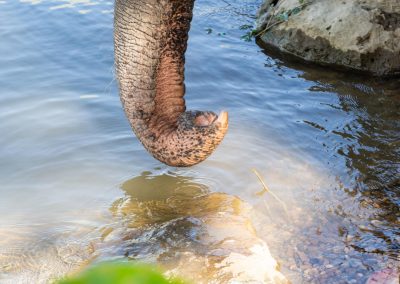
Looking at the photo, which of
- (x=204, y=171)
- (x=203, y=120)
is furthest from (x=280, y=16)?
(x=203, y=120)

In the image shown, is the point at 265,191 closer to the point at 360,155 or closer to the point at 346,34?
the point at 360,155

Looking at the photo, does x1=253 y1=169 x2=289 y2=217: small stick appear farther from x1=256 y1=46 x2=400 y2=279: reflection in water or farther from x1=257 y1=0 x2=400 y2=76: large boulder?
x1=257 y1=0 x2=400 y2=76: large boulder

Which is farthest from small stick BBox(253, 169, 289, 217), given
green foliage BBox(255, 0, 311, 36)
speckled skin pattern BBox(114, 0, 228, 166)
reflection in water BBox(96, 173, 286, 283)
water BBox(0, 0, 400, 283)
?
green foliage BBox(255, 0, 311, 36)

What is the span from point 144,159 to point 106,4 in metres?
3.67

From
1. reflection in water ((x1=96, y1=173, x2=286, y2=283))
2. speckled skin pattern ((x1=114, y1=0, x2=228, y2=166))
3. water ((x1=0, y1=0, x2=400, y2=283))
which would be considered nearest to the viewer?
speckled skin pattern ((x1=114, y1=0, x2=228, y2=166))

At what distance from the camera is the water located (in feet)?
11.0

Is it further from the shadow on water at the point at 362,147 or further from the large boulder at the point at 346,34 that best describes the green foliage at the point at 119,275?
the large boulder at the point at 346,34

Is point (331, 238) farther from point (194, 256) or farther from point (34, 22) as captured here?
point (34, 22)

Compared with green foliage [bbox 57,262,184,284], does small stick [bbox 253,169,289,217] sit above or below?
below

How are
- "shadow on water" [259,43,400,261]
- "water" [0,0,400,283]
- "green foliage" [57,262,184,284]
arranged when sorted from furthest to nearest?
"shadow on water" [259,43,400,261] → "water" [0,0,400,283] → "green foliage" [57,262,184,284]

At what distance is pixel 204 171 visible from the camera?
4445 millimetres

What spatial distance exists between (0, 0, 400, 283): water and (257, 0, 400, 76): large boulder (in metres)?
0.24

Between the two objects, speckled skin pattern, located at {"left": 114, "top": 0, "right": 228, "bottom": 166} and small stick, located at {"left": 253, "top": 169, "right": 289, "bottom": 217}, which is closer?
speckled skin pattern, located at {"left": 114, "top": 0, "right": 228, "bottom": 166}

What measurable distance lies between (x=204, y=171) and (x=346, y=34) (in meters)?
2.82
